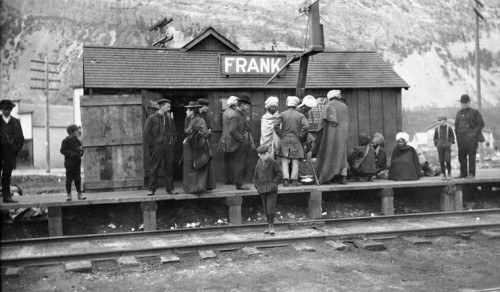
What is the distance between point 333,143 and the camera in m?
10.9

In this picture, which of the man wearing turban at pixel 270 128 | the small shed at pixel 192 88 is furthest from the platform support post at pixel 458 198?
the man wearing turban at pixel 270 128

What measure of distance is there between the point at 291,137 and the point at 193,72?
10.8 feet

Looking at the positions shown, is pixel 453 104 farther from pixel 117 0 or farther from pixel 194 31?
pixel 117 0

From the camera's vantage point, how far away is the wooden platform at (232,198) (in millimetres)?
9023

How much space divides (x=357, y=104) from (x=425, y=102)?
44.8 metres

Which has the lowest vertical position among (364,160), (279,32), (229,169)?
(229,169)

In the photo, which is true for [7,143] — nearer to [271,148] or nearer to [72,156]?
[72,156]

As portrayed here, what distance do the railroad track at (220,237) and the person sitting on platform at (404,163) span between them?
1.61m

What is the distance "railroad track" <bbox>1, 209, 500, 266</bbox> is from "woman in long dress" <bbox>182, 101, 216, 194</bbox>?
96cm

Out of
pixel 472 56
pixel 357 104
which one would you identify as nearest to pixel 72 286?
pixel 357 104

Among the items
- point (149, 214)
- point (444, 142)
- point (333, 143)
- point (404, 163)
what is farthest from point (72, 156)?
point (444, 142)

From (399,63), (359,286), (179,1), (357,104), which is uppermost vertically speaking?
(179,1)

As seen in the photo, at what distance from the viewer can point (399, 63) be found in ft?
195

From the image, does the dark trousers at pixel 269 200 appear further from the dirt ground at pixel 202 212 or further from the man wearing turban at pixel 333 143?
the man wearing turban at pixel 333 143
